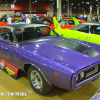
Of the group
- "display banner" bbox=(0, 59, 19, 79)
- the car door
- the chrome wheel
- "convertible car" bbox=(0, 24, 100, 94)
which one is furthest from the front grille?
the car door

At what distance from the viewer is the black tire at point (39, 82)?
2.29m

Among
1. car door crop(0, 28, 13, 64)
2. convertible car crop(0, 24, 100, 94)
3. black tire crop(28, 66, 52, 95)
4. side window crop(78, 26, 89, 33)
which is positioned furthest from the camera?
side window crop(78, 26, 89, 33)

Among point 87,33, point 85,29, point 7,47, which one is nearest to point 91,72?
point 7,47

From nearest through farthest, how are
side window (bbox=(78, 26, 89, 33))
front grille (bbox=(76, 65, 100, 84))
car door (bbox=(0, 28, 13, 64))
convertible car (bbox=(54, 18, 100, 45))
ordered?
front grille (bbox=(76, 65, 100, 84)), car door (bbox=(0, 28, 13, 64)), convertible car (bbox=(54, 18, 100, 45)), side window (bbox=(78, 26, 89, 33))

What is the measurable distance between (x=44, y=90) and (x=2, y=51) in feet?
5.07

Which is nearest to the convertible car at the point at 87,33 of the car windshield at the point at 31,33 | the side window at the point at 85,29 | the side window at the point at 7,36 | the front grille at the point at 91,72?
the side window at the point at 85,29

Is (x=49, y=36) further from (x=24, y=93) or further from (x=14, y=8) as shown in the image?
(x=14, y=8)

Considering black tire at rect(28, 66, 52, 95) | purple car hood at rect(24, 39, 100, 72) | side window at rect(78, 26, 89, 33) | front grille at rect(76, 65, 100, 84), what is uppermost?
side window at rect(78, 26, 89, 33)

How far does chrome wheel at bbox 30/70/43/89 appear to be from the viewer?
2.38m

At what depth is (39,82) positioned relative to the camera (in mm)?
2475

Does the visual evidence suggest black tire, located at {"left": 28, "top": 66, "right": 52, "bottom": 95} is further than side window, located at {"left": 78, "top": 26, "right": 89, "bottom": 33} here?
No

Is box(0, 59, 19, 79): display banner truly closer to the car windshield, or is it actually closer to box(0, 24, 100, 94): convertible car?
box(0, 24, 100, 94): convertible car

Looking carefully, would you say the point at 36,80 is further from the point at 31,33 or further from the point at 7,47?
the point at 31,33

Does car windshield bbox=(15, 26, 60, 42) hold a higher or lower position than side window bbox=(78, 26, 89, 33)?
lower
